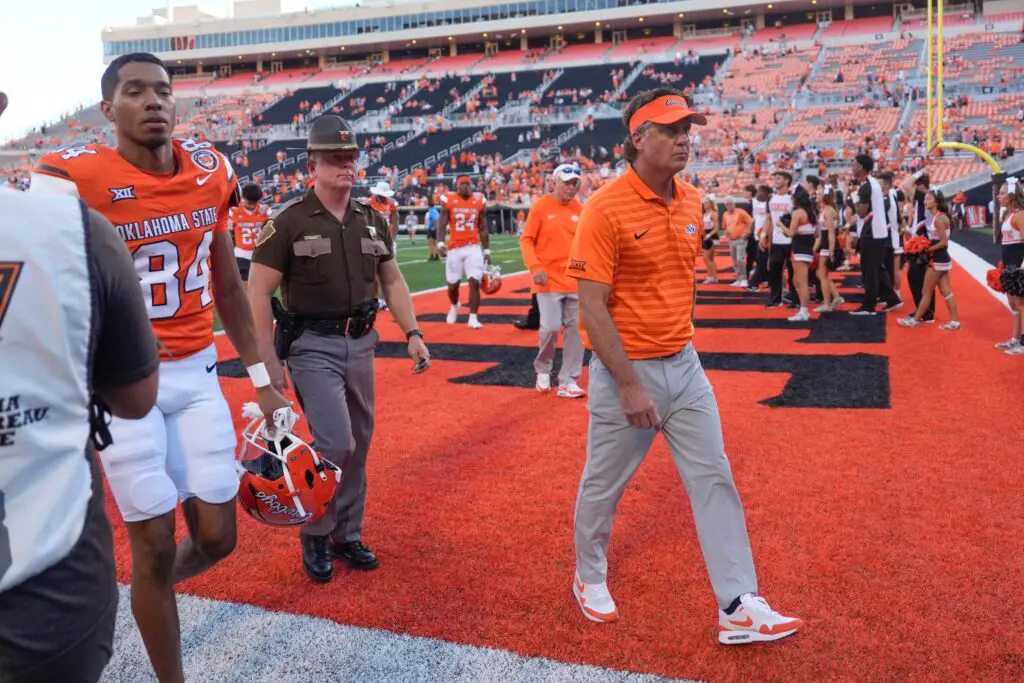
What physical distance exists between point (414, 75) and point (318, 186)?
68.5 meters

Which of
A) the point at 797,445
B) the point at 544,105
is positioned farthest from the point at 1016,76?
the point at 797,445

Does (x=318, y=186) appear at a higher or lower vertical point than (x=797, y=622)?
higher

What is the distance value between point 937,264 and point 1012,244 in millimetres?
1373

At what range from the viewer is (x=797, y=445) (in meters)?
5.95

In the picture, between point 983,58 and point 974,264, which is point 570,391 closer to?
point 974,264

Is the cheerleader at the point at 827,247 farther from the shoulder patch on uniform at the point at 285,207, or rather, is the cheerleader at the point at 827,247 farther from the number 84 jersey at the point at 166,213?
the number 84 jersey at the point at 166,213

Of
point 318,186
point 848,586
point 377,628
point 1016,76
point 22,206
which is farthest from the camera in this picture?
point 1016,76

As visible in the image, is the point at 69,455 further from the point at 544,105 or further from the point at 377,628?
the point at 544,105

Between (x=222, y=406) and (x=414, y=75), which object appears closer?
(x=222, y=406)

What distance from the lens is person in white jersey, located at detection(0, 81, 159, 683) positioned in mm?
1407

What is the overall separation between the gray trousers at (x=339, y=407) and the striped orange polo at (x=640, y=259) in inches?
47.2

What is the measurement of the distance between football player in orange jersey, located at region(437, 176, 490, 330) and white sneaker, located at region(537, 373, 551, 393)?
401 centimetres

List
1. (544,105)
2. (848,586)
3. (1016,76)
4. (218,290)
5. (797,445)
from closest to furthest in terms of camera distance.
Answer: (218,290)
(848,586)
(797,445)
(1016,76)
(544,105)

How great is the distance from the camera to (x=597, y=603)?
352 cm
